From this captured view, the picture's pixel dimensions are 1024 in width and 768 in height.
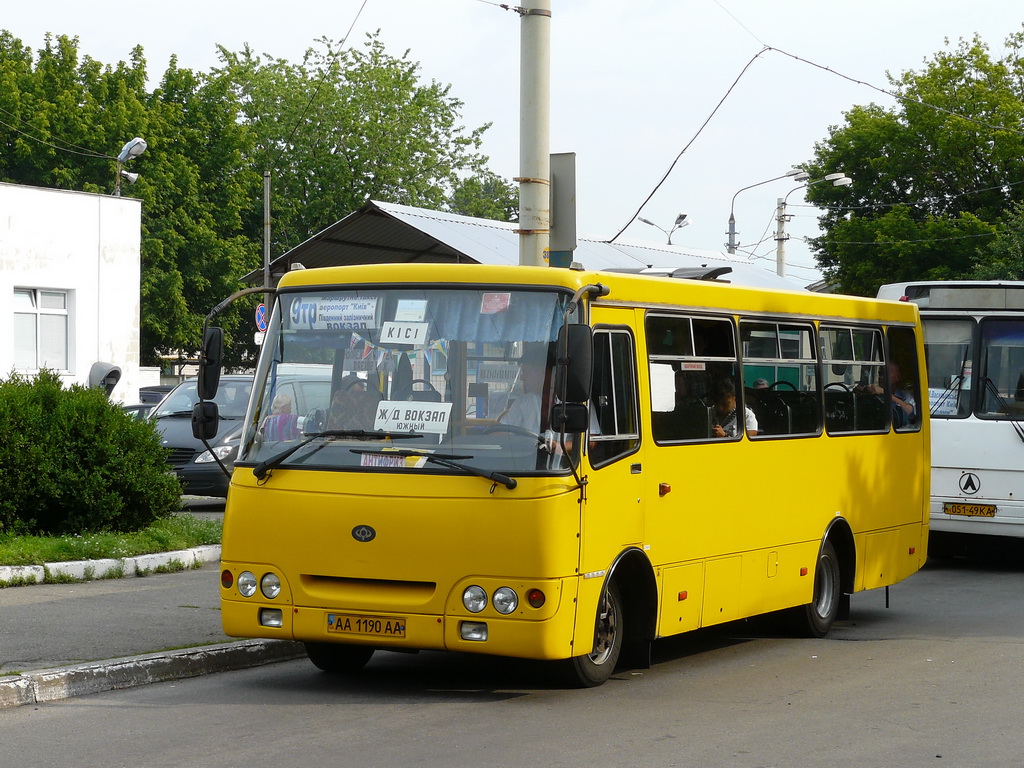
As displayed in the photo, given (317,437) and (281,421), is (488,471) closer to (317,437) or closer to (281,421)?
(317,437)

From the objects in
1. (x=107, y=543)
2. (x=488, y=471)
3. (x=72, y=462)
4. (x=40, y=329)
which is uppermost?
(x=40, y=329)

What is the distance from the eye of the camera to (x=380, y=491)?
8133 mm

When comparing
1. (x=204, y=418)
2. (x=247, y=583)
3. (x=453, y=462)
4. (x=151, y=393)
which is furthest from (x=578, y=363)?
(x=151, y=393)

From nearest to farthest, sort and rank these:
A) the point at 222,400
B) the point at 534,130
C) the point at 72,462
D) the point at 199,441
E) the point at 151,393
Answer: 1. the point at 72,462
2. the point at 534,130
3. the point at 199,441
4. the point at 222,400
5. the point at 151,393

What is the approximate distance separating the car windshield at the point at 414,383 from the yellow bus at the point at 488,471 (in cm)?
1

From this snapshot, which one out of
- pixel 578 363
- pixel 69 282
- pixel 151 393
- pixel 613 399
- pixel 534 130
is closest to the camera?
pixel 578 363

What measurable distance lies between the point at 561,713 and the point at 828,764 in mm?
1655

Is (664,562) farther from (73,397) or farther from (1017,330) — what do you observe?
(1017,330)

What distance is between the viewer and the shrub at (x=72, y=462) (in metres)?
13.0

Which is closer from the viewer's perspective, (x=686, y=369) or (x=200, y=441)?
(x=686, y=369)

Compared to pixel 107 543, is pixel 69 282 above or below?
above

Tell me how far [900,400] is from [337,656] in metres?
5.93

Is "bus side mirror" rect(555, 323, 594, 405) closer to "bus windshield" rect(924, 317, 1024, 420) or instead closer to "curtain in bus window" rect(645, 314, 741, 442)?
"curtain in bus window" rect(645, 314, 741, 442)

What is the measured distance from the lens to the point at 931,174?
54.5 metres
